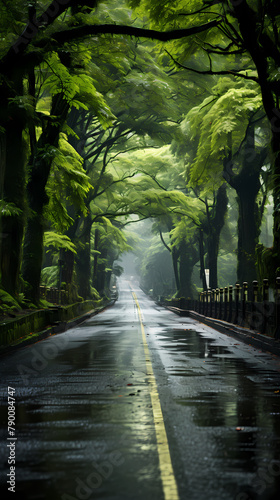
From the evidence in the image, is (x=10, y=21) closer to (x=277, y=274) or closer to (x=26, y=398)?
(x=277, y=274)

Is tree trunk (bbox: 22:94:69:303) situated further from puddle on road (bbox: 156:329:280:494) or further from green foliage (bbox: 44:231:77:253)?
puddle on road (bbox: 156:329:280:494)

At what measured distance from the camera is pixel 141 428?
7.23 metres

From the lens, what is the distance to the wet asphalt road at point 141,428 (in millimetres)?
5082

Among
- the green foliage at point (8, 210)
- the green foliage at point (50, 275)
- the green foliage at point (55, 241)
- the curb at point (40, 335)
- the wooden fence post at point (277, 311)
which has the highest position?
the green foliage at point (55, 241)

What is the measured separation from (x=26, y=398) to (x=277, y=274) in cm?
1136

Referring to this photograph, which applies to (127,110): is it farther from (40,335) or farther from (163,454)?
(163,454)

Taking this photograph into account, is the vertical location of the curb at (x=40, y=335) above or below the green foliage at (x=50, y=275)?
below

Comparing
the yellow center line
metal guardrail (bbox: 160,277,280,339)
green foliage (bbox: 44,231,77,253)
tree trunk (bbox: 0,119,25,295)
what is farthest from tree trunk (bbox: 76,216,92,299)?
the yellow center line

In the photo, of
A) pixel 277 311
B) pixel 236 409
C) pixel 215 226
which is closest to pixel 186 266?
pixel 215 226

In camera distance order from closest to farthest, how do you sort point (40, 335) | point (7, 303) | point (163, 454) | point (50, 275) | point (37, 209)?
1. point (163, 454)
2. point (7, 303)
3. point (40, 335)
4. point (37, 209)
5. point (50, 275)

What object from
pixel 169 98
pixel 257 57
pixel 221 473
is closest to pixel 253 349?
pixel 257 57

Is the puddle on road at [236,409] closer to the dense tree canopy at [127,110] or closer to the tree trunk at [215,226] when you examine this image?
the dense tree canopy at [127,110]

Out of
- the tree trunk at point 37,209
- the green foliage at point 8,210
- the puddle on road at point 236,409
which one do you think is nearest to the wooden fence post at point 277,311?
the puddle on road at point 236,409

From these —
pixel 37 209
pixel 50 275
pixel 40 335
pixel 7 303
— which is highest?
pixel 37 209
